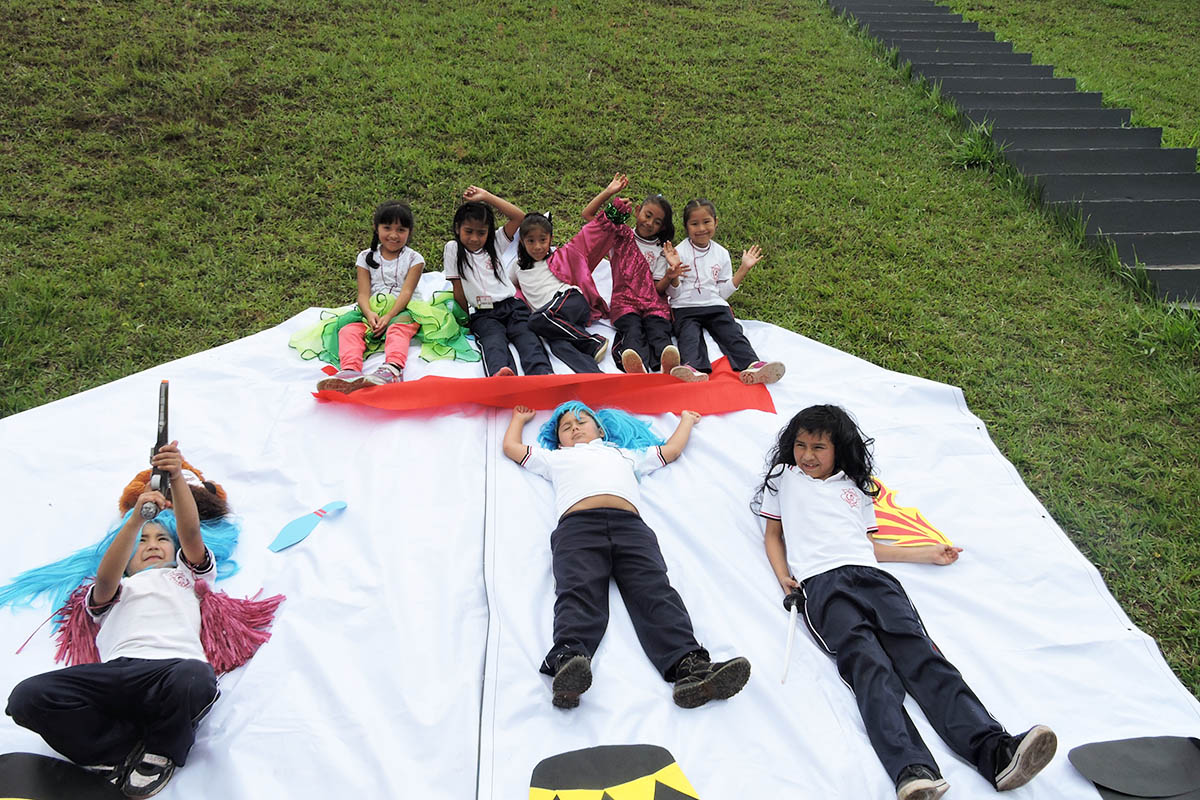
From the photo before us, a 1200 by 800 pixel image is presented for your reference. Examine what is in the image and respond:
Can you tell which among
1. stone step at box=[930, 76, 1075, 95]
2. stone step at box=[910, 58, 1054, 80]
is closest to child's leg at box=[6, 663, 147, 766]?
stone step at box=[930, 76, 1075, 95]

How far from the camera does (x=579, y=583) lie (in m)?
2.91

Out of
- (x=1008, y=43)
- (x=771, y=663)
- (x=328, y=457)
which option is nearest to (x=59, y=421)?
(x=328, y=457)

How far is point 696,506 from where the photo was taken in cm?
348

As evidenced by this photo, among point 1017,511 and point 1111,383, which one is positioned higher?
point 1111,383

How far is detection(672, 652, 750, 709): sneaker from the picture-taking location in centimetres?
256

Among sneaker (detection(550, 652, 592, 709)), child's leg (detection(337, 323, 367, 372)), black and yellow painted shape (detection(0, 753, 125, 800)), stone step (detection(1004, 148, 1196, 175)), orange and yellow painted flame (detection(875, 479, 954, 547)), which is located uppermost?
stone step (detection(1004, 148, 1196, 175))

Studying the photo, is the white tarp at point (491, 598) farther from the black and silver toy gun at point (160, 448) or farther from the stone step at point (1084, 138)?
the stone step at point (1084, 138)

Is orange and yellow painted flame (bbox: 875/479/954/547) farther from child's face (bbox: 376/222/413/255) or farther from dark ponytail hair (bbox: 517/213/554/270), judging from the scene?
child's face (bbox: 376/222/413/255)

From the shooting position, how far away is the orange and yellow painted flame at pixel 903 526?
3.25m

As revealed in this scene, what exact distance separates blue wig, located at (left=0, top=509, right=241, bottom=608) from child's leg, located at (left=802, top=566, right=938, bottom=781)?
91.7 inches

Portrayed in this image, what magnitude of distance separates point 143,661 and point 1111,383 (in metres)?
5.07

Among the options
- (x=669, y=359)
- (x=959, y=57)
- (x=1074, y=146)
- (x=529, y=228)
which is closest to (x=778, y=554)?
(x=669, y=359)

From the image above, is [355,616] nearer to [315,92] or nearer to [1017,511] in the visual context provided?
[1017,511]

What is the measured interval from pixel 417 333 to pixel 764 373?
6.79ft
